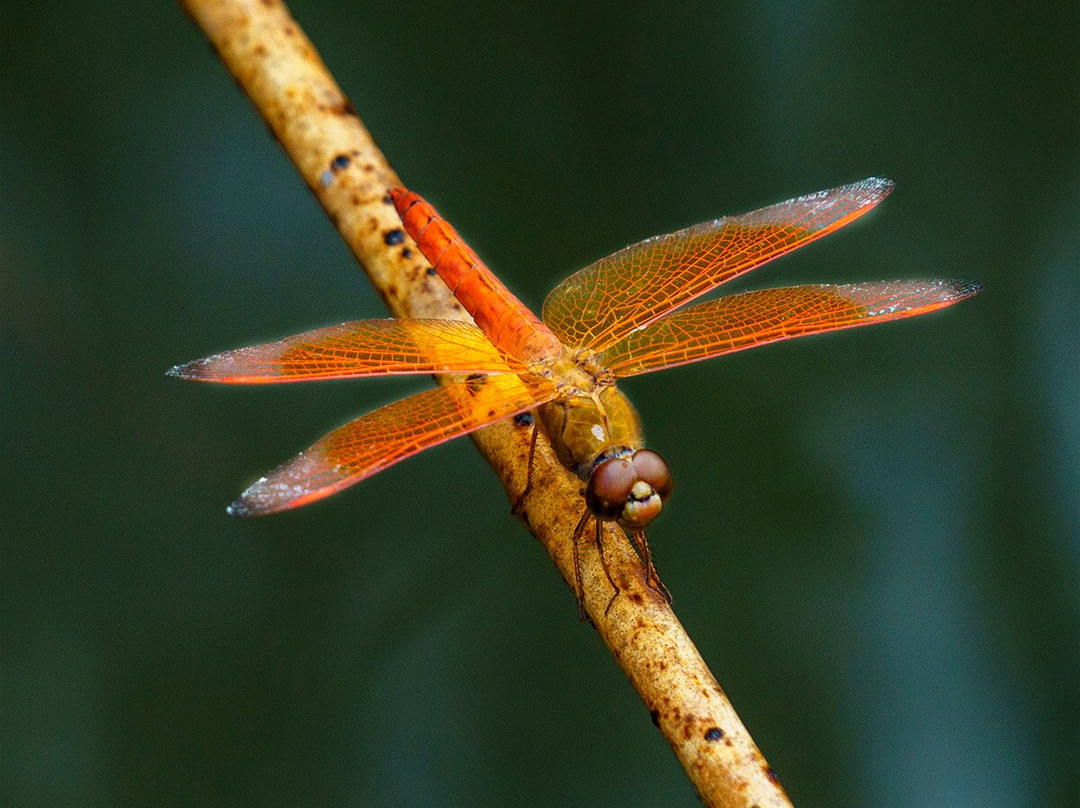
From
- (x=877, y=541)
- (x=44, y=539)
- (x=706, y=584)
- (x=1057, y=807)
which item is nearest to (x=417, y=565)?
(x=706, y=584)

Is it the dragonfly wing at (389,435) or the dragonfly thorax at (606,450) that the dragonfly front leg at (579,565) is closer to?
the dragonfly thorax at (606,450)

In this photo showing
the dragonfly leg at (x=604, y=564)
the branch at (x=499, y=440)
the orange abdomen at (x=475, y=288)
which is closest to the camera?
the branch at (x=499, y=440)

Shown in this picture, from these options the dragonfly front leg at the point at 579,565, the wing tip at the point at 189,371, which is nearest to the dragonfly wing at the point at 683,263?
the dragonfly front leg at the point at 579,565

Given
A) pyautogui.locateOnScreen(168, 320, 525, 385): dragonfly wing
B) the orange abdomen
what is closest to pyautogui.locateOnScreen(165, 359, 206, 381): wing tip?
pyautogui.locateOnScreen(168, 320, 525, 385): dragonfly wing

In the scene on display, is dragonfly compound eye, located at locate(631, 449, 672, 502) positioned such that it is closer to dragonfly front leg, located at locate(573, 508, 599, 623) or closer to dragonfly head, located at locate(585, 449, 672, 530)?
dragonfly head, located at locate(585, 449, 672, 530)

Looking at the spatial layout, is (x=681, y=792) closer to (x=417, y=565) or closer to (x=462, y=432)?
(x=417, y=565)

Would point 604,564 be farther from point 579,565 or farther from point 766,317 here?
point 766,317

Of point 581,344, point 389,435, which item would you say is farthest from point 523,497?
point 581,344
